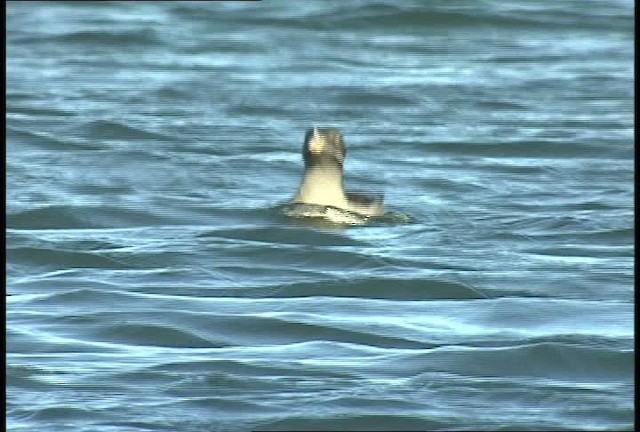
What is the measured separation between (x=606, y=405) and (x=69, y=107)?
11549mm

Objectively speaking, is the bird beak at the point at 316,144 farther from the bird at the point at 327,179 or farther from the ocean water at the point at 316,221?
the ocean water at the point at 316,221

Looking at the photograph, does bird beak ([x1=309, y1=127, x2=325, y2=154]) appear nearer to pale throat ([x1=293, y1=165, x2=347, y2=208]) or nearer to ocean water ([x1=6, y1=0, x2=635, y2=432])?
pale throat ([x1=293, y1=165, x2=347, y2=208])

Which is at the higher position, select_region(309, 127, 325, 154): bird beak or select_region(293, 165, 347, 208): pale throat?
select_region(309, 127, 325, 154): bird beak

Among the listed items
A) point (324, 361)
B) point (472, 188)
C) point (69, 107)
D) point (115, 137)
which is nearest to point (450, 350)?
point (324, 361)

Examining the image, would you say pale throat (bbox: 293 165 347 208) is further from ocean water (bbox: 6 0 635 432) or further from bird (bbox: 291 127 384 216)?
ocean water (bbox: 6 0 635 432)

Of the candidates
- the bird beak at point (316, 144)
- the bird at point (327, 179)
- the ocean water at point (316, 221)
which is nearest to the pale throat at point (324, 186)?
the bird at point (327, 179)

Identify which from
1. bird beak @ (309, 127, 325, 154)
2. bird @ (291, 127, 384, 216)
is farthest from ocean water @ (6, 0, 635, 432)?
bird beak @ (309, 127, 325, 154)

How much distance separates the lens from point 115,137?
17594 millimetres

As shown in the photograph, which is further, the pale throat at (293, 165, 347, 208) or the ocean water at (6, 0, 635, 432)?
the pale throat at (293, 165, 347, 208)

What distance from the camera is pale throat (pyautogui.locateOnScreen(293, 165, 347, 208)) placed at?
13.5 metres

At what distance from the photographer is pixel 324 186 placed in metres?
13.5

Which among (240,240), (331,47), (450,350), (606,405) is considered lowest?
(606,405)

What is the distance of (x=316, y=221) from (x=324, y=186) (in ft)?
0.87

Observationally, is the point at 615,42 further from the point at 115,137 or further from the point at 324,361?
the point at 324,361
